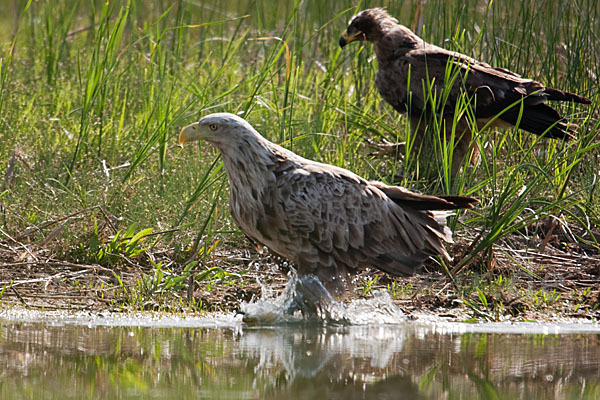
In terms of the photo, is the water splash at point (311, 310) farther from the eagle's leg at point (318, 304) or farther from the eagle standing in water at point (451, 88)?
the eagle standing in water at point (451, 88)

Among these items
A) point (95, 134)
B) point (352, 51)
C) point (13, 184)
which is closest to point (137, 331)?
point (13, 184)

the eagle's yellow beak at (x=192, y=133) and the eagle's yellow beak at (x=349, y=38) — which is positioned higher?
the eagle's yellow beak at (x=349, y=38)

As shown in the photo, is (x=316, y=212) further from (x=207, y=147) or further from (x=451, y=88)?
(x=207, y=147)

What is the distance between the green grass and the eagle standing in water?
172mm

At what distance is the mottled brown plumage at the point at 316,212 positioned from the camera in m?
4.66

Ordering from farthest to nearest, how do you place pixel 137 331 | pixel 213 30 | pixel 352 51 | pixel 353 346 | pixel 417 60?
pixel 213 30, pixel 352 51, pixel 417 60, pixel 137 331, pixel 353 346

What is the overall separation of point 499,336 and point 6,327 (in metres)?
2.32

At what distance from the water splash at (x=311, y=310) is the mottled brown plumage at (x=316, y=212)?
12 centimetres

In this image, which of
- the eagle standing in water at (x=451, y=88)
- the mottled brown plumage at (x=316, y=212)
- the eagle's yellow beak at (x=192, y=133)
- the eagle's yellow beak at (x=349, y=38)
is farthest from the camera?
the eagle's yellow beak at (x=349, y=38)

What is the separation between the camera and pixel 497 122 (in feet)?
21.0

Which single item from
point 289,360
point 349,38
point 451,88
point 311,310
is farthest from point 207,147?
point 289,360

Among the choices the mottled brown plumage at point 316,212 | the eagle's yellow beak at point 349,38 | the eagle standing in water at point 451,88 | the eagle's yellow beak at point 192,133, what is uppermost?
the eagle's yellow beak at point 349,38

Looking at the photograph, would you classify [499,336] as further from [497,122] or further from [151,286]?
[497,122]

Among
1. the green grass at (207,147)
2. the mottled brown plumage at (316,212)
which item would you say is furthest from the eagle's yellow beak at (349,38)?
the mottled brown plumage at (316,212)
